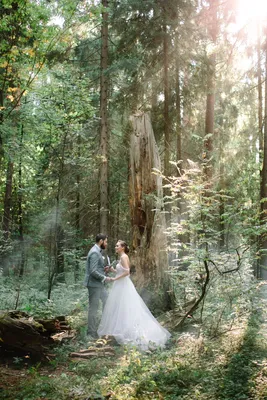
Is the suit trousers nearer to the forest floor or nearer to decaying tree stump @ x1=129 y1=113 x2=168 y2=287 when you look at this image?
the forest floor

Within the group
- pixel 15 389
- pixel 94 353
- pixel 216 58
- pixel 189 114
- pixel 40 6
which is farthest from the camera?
pixel 189 114

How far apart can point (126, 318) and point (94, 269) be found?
1290 millimetres

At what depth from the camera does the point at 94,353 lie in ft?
22.2

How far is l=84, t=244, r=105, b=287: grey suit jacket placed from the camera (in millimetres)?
8156

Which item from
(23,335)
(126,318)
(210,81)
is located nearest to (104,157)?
(210,81)

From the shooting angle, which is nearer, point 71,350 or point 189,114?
point 71,350

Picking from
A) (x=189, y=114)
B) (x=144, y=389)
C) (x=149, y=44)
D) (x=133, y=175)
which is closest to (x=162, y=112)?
(x=189, y=114)

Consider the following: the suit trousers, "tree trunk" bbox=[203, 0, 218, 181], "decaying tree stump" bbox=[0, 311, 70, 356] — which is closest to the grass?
"decaying tree stump" bbox=[0, 311, 70, 356]

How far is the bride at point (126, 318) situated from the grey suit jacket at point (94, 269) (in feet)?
1.47

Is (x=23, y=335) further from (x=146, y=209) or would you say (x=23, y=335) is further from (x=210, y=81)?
(x=210, y=81)

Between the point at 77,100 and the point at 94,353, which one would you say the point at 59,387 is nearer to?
the point at 94,353

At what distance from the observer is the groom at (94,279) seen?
8117mm

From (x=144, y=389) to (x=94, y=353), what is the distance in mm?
1938

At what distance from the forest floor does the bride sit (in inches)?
21.8
